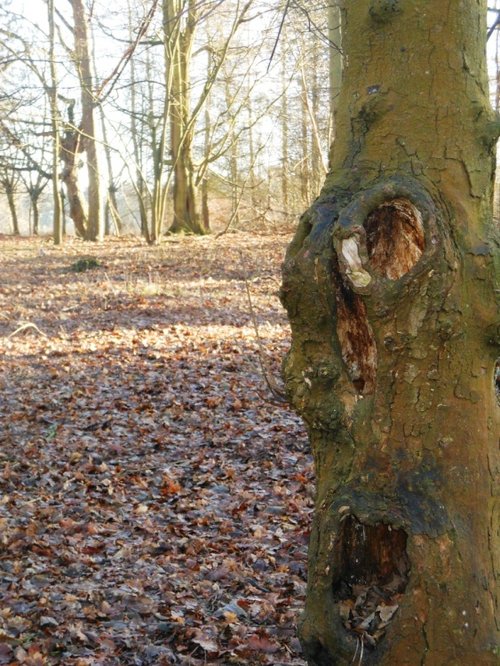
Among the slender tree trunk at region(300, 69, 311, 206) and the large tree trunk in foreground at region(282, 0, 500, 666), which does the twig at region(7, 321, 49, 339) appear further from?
the slender tree trunk at region(300, 69, 311, 206)

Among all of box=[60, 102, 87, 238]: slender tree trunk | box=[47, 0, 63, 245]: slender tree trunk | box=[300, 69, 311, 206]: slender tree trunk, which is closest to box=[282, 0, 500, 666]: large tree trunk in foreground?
box=[47, 0, 63, 245]: slender tree trunk

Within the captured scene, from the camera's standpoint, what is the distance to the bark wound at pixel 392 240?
2.39 m

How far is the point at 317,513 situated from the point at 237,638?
1202 millimetres

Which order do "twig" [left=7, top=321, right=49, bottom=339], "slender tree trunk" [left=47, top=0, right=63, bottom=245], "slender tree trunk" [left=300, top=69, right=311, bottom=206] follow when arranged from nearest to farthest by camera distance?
"twig" [left=7, top=321, right=49, bottom=339], "slender tree trunk" [left=47, top=0, right=63, bottom=245], "slender tree trunk" [left=300, top=69, right=311, bottom=206]

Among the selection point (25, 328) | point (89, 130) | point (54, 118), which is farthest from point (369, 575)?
point (89, 130)

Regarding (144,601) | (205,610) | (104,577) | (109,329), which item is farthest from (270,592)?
(109,329)

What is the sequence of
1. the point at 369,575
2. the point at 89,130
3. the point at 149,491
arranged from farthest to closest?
the point at 89,130, the point at 149,491, the point at 369,575

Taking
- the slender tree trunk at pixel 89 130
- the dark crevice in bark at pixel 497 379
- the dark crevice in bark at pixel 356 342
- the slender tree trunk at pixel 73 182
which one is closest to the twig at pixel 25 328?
the slender tree trunk at pixel 89 130

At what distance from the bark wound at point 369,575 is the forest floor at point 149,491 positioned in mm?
879

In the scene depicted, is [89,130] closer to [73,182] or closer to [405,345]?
[73,182]

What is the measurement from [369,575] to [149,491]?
307cm

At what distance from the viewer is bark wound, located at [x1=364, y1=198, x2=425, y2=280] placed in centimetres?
239

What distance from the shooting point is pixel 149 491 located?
17.6ft

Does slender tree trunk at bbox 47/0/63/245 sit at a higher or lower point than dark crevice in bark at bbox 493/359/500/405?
higher
